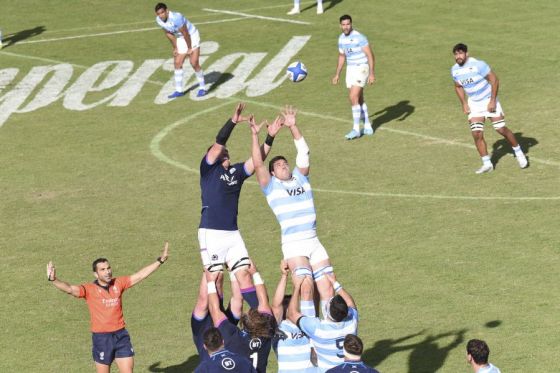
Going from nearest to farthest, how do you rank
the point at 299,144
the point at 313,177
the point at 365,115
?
the point at 299,144 → the point at 313,177 → the point at 365,115

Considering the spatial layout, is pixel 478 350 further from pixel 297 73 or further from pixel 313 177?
pixel 313 177

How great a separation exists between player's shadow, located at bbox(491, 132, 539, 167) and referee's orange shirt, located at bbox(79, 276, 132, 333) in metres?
13.1

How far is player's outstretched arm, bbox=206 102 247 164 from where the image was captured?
61.1 ft

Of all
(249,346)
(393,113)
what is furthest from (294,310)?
(393,113)

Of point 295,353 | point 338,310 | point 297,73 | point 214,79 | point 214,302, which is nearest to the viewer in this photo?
point 338,310

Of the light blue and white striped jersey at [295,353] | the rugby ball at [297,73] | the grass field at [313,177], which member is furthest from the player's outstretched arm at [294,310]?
the rugby ball at [297,73]

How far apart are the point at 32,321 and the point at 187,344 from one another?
9.86 ft

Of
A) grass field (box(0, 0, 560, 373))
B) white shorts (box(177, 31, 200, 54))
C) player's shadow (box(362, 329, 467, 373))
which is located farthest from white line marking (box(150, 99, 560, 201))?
player's shadow (box(362, 329, 467, 373))

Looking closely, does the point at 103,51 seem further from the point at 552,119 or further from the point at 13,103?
the point at 552,119

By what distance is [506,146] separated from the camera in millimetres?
30047

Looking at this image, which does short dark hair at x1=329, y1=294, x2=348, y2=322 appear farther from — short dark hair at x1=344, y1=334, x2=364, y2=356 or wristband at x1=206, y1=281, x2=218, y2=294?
wristband at x1=206, y1=281, x2=218, y2=294

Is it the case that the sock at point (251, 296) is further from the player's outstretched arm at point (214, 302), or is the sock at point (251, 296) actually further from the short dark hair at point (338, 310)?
the short dark hair at point (338, 310)

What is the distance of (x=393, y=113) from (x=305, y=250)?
15399 millimetres

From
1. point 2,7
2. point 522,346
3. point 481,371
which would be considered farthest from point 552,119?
point 2,7
